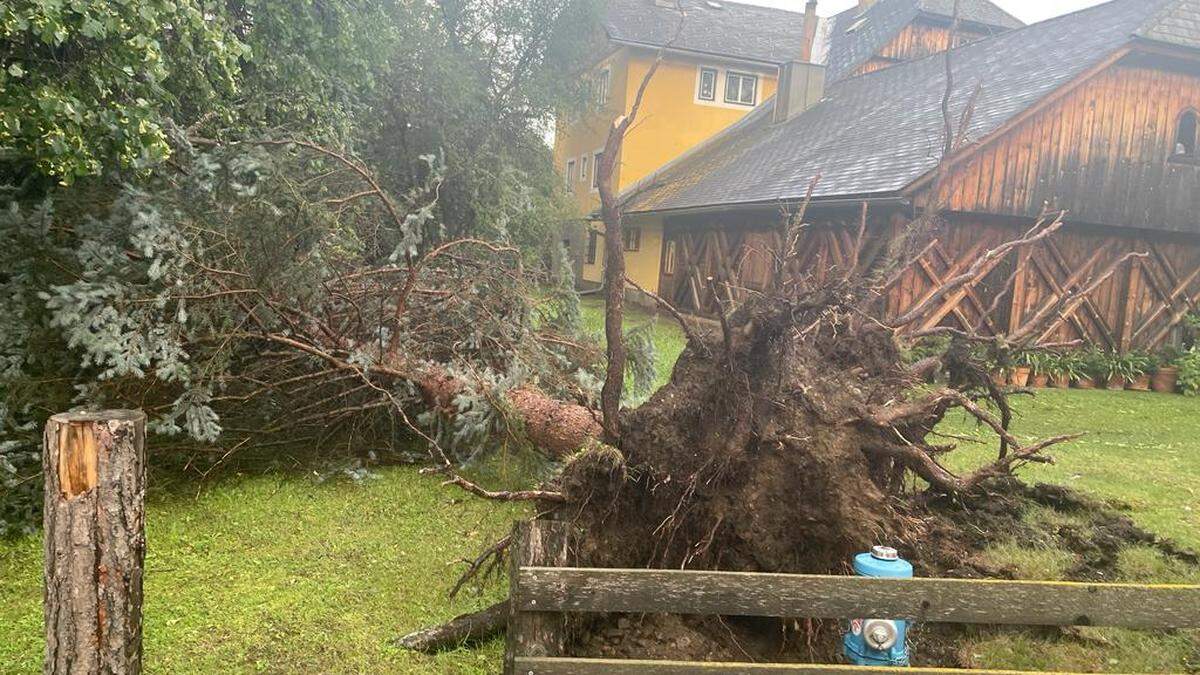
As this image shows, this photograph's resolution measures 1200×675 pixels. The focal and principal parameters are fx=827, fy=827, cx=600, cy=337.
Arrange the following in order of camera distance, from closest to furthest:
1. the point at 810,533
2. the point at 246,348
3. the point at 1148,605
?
1. the point at 1148,605
2. the point at 810,533
3. the point at 246,348

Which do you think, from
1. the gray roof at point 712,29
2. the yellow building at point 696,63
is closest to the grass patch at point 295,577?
the yellow building at point 696,63

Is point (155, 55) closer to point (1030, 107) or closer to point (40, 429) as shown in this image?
point (40, 429)

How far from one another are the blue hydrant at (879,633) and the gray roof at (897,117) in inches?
355

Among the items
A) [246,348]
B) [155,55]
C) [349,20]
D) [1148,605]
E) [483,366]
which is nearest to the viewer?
[1148,605]

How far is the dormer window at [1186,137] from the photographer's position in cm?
1394

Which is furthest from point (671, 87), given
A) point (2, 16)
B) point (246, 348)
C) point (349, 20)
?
point (2, 16)

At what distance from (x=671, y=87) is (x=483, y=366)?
20.8 meters

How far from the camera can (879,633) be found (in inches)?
135

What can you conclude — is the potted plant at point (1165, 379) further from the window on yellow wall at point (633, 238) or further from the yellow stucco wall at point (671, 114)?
the yellow stucco wall at point (671, 114)

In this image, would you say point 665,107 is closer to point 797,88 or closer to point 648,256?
point 797,88

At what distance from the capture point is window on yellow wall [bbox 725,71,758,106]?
26828 mm

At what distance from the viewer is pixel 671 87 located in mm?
26047

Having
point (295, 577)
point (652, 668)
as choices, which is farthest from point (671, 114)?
point (652, 668)

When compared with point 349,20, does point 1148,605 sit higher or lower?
lower
